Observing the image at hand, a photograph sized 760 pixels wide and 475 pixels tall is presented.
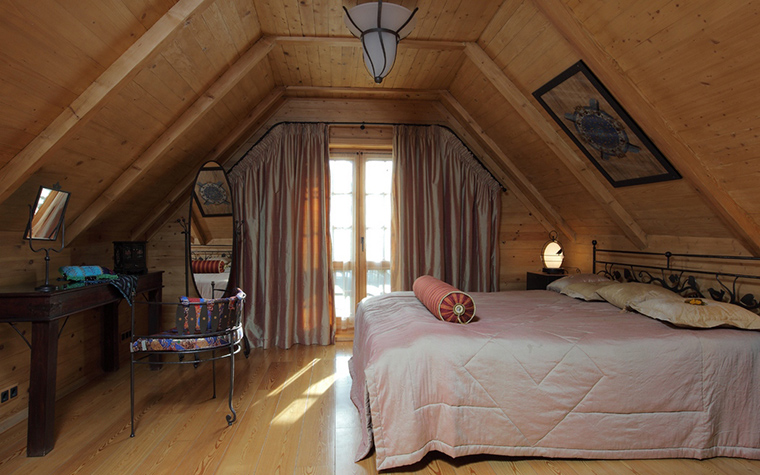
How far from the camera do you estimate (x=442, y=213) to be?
459 cm

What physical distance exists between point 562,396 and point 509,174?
2806mm

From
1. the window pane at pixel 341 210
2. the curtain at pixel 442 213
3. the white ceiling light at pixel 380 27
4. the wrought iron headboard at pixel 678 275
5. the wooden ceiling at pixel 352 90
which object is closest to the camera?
the wooden ceiling at pixel 352 90

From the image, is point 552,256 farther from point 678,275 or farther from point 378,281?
point 378,281

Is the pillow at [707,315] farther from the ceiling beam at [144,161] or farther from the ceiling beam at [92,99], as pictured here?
the ceiling beam at [144,161]

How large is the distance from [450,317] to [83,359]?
2.86 meters

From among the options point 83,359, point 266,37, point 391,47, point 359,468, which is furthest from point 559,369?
point 83,359

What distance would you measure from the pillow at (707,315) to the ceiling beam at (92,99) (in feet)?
9.72

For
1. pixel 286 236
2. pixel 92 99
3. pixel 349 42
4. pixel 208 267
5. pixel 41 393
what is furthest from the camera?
pixel 286 236

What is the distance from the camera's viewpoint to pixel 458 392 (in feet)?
7.08

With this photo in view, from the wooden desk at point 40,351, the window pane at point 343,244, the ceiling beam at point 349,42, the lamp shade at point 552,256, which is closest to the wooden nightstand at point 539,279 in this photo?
the lamp shade at point 552,256

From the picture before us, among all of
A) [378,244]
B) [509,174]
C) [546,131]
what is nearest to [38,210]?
[378,244]

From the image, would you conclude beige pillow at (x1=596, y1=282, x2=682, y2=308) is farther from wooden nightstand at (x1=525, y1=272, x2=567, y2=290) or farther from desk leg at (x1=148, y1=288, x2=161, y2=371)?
desk leg at (x1=148, y1=288, x2=161, y2=371)

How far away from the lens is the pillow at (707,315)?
92.3 inches

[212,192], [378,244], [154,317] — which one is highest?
[212,192]
